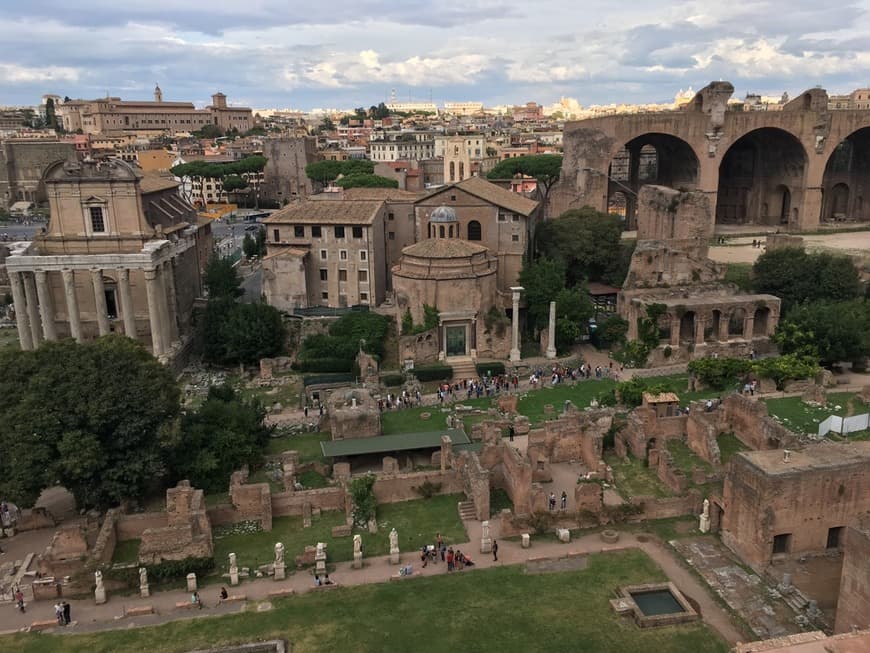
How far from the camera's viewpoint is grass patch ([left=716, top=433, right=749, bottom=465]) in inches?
1185

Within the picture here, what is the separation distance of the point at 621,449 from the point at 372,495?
10.9 m

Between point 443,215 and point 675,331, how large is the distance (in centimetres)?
1567

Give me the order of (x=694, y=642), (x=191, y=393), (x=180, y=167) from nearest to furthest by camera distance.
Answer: (x=694, y=642), (x=191, y=393), (x=180, y=167)

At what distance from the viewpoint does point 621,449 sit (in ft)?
99.6

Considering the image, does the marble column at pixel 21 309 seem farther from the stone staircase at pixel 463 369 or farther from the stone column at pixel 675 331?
the stone column at pixel 675 331

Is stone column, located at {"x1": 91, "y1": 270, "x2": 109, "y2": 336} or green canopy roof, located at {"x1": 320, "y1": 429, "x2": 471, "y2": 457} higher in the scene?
stone column, located at {"x1": 91, "y1": 270, "x2": 109, "y2": 336}

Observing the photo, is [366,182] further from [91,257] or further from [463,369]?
[463,369]

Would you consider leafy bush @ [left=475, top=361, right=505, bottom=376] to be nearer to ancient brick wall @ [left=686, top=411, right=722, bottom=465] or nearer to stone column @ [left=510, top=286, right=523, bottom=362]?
stone column @ [left=510, top=286, right=523, bottom=362]

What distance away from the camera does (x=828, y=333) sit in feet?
123

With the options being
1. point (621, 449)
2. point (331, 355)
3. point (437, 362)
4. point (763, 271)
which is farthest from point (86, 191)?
point (763, 271)

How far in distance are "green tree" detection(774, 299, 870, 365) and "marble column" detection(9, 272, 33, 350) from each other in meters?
41.8

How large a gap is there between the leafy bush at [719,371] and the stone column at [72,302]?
33332 mm

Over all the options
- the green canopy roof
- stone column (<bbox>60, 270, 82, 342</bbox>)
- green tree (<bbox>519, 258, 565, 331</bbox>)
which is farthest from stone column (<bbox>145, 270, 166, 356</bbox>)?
green tree (<bbox>519, 258, 565, 331</bbox>)

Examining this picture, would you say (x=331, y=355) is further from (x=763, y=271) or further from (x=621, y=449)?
(x=763, y=271)
